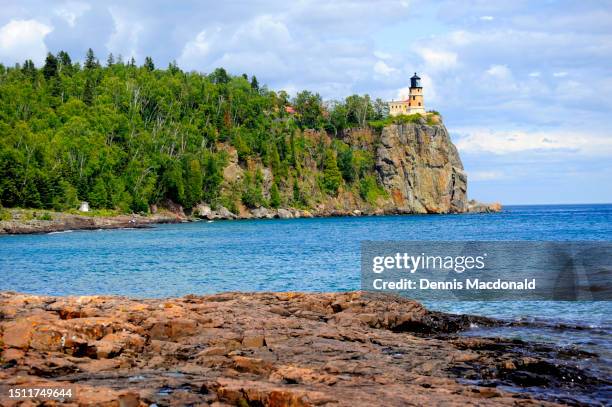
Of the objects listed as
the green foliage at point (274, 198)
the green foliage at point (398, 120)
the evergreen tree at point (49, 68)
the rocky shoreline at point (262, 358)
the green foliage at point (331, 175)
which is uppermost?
the evergreen tree at point (49, 68)

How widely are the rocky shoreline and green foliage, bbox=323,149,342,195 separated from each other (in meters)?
134

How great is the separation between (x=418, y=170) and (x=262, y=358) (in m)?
150

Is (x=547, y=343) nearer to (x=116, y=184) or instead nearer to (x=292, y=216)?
(x=116, y=184)

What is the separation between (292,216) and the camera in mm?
139625

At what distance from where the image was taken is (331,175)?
153m

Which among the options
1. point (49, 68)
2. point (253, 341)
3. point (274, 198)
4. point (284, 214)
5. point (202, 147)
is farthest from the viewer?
point (49, 68)

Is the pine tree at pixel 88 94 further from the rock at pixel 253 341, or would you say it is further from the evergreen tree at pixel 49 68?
the rock at pixel 253 341

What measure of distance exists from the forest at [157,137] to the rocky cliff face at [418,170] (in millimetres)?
4722

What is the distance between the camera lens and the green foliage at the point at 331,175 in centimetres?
15212

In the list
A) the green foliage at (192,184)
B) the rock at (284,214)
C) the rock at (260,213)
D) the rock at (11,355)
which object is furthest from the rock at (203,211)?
the rock at (11,355)

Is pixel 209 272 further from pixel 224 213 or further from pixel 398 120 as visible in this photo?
pixel 398 120

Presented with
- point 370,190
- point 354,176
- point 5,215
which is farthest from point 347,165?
point 5,215

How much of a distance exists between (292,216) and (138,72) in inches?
1939

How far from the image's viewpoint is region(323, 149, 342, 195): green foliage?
152125 millimetres
